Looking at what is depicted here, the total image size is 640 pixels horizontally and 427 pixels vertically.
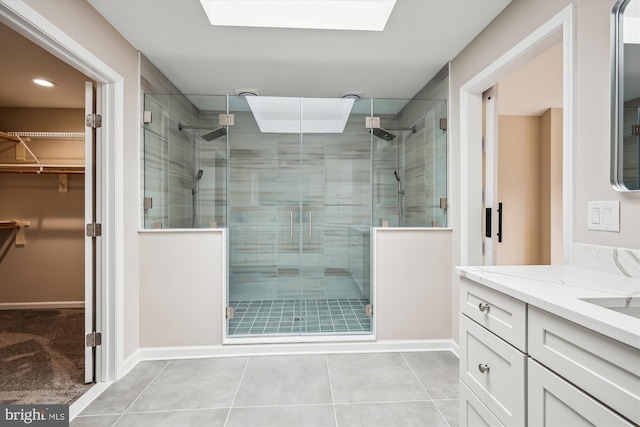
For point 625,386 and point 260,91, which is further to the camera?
point 260,91

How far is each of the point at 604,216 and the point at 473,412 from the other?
37.7 inches

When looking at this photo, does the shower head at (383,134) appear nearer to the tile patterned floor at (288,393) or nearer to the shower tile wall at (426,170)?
the shower tile wall at (426,170)

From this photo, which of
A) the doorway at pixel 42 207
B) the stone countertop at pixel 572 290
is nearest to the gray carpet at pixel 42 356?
the doorway at pixel 42 207

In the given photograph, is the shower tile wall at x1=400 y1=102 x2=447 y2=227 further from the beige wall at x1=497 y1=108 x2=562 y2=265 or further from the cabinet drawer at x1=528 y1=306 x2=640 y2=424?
the beige wall at x1=497 y1=108 x2=562 y2=265

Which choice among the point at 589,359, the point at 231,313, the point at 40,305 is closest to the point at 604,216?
the point at 589,359

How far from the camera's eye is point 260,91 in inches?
113

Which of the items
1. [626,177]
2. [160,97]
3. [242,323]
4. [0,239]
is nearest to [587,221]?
[626,177]

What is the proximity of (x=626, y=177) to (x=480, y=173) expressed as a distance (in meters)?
1.13

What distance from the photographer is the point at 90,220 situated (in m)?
1.99

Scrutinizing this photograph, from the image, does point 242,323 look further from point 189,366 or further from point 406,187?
point 406,187

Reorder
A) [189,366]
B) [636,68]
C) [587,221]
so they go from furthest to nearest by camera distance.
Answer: [189,366]
[587,221]
[636,68]

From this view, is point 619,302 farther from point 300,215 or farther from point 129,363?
point 129,363

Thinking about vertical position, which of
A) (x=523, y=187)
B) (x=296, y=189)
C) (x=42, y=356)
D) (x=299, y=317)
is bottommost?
(x=42, y=356)

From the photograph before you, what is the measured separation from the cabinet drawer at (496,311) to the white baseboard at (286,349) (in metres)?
1.31
